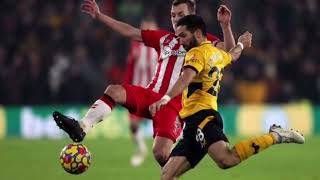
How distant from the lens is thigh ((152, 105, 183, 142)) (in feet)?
31.8

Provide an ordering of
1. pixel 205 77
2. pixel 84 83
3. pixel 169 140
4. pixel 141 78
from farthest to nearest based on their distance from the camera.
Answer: pixel 84 83
pixel 141 78
pixel 169 140
pixel 205 77

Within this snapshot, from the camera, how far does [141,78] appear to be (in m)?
15.6

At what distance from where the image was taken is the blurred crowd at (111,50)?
21.8m

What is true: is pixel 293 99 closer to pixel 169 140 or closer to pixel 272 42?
pixel 272 42

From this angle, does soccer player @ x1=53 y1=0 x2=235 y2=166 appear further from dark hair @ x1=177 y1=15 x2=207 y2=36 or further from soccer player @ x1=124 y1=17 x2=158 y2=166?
soccer player @ x1=124 y1=17 x2=158 y2=166

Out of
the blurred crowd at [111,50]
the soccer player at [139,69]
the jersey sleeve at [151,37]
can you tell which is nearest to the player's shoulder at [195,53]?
the jersey sleeve at [151,37]

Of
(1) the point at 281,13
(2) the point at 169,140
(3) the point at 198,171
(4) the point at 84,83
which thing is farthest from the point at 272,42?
(2) the point at 169,140

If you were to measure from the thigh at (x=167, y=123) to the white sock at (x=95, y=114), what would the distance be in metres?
0.85

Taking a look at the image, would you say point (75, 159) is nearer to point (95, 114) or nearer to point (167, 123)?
point (95, 114)

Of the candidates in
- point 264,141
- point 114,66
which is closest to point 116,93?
point 264,141

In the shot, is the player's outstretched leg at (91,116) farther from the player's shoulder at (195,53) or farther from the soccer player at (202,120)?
the player's shoulder at (195,53)

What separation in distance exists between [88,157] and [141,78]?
6.58 metres

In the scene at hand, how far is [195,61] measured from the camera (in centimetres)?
835

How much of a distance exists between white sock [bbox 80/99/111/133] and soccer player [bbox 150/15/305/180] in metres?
0.71
